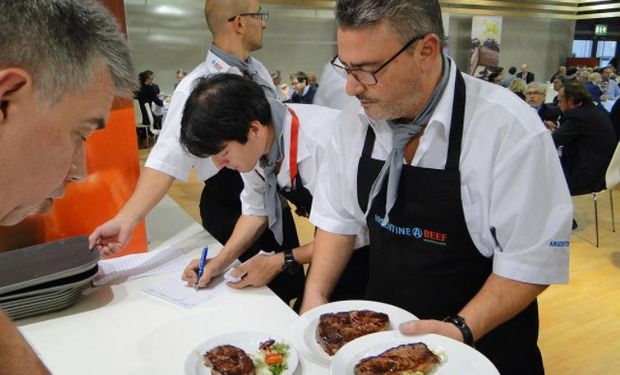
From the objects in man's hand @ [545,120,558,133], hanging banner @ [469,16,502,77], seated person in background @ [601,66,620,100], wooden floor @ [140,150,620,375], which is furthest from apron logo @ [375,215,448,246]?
hanging banner @ [469,16,502,77]

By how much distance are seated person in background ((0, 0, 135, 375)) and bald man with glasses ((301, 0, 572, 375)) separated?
0.71 meters

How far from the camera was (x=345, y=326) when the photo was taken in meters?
1.13

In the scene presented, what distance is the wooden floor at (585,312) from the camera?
8.50ft

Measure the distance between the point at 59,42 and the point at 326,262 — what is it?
107 cm

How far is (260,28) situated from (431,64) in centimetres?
126

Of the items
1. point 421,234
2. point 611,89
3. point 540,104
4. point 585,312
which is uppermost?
point 421,234

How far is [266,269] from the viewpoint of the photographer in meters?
1.51

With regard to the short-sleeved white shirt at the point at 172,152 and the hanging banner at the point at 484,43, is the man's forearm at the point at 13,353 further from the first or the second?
the hanging banner at the point at 484,43

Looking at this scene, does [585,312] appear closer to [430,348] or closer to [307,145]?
[307,145]

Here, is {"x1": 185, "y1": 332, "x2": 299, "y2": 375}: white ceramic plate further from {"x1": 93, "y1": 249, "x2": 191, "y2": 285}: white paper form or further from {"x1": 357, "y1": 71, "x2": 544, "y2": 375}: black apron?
{"x1": 93, "y1": 249, "x2": 191, "y2": 285}: white paper form

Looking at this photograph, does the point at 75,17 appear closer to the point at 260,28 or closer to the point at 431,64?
the point at 431,64

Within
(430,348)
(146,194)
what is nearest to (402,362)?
(430,348)

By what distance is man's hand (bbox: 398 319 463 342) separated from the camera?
3.52 feet

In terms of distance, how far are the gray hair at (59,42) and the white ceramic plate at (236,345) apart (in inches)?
26.6
